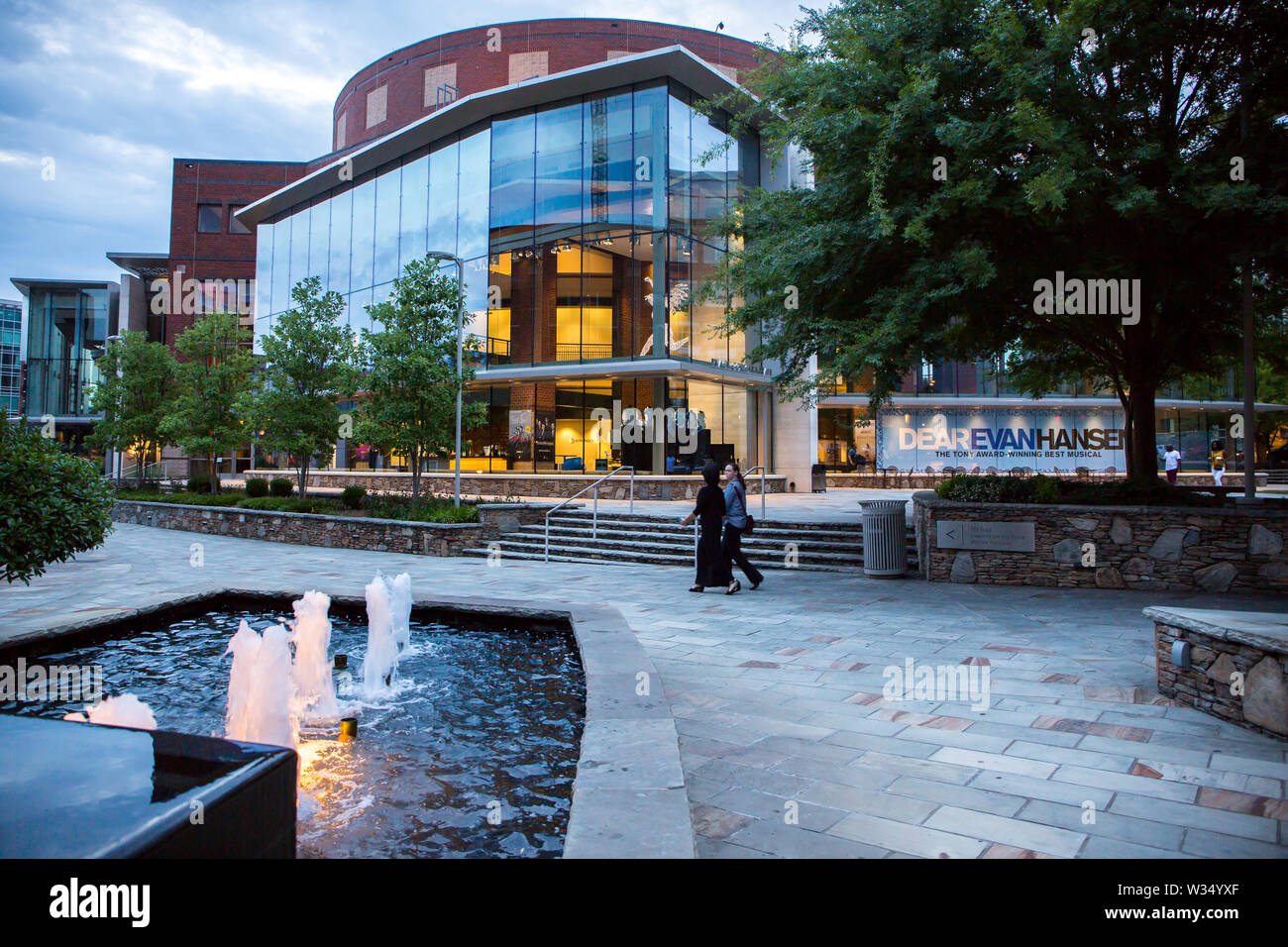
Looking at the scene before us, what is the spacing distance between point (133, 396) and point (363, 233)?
37.9 feet

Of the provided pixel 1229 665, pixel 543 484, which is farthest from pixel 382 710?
pixel 543 484

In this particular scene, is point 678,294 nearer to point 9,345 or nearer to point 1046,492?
point 1046,492

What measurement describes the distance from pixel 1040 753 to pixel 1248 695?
5.51 ft

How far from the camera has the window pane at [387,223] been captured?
32.3 metres

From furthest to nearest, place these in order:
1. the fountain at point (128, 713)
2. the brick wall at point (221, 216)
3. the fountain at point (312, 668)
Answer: the brick wall at point (221, 216) → the fountain at point (312, 668) → the fountain at point (128, 713)

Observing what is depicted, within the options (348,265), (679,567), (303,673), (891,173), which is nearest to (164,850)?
(303,673)

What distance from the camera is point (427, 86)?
137 feet

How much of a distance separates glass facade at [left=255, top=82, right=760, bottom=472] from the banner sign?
1603 cm

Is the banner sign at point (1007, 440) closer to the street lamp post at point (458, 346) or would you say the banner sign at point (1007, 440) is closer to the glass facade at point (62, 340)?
the street lamp post at point (458, 346)

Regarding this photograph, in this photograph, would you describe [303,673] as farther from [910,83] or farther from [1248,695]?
[910,83]

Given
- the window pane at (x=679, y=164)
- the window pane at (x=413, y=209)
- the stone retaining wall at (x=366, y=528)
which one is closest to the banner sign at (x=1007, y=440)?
the window pane at (x=679, y=164)

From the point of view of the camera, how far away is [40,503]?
717 centimetres

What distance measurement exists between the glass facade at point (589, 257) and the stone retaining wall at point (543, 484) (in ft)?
4.91

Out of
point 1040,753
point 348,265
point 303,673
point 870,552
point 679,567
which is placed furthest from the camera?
point 348,265
